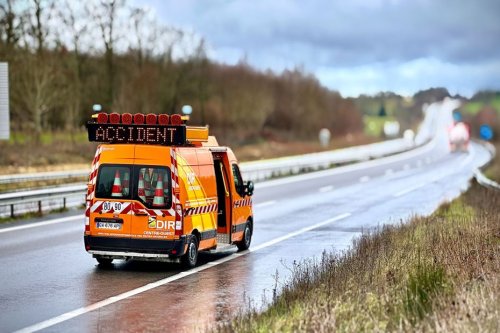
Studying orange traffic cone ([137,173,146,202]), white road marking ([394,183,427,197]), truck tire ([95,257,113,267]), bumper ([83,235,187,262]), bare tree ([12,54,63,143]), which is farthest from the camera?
bare tree ([12,54,63,143])

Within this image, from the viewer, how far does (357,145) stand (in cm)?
10275

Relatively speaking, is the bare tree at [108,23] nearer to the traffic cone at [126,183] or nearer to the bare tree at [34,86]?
the bare tree at [34,86]

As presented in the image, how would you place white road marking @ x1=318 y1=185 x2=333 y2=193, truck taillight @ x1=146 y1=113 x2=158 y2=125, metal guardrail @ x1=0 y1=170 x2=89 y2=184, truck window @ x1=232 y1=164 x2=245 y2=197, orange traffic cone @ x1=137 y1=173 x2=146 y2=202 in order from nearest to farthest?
orange traffic cone @ x1=137 y1=173 x2=146 y2=202 < truck taillight @ x1=146 y1=113 x2=158 y2=125 < truck window @ x1=232 y1=164 x2=245 y2=197 < metal guardrail @ x1=0 y1=170 x2=89 y2=184 < white road marking @ x1=318 y1=185 x2=333 y2=193

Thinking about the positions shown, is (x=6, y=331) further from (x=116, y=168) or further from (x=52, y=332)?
(x=116, y=168)

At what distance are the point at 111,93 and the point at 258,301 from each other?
58.5 m

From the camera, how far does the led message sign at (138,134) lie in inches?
585

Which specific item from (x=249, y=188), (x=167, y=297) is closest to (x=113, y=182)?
(x=167, y=297)

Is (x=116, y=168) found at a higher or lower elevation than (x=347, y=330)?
higher

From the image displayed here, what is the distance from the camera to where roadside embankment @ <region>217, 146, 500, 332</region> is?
28.9ft

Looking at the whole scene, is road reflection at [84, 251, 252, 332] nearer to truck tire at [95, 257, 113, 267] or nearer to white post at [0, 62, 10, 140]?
truck tire at [95, 257, 113, 267]

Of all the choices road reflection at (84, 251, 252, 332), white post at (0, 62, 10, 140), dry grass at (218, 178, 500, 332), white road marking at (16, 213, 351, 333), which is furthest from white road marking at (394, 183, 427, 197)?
road reflection at (84, 251, 252, 332)

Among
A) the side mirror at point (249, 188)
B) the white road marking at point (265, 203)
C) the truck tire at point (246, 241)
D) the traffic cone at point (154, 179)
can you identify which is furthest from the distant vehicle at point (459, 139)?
the traffic cone at point (154, 179)

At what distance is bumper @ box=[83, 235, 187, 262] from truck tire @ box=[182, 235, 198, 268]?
302mm

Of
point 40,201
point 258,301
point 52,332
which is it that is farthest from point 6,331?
point 40,201
